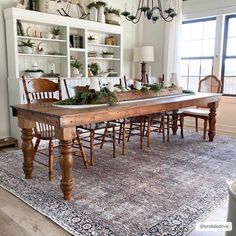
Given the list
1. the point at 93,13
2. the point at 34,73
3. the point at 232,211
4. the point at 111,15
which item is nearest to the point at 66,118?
the point at 232,211

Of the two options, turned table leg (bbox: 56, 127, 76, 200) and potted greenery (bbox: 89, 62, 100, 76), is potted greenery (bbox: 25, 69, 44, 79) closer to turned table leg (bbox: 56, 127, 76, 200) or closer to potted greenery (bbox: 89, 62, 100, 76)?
potted greenery (bbox: 89, 62, 100, 76)

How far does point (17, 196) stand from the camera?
7.91 feet

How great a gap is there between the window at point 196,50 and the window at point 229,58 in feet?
0.82

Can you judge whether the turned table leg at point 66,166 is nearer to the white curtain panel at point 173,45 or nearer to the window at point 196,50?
the white curtain panel at point 173,45

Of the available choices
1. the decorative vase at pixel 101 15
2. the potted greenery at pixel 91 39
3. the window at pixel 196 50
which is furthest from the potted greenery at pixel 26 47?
the window at pixel 196 50

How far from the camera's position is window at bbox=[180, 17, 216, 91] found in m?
5.29

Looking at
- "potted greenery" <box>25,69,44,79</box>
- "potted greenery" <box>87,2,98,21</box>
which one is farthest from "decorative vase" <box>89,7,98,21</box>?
"potted greenery" <box>25,69,44,79</box>

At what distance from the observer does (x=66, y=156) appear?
7.28 ft

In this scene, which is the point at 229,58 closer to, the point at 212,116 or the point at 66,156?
the point at 212,116

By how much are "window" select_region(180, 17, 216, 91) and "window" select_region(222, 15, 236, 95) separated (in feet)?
0.82

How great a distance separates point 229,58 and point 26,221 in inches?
179

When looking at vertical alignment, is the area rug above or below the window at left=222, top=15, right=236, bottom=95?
below

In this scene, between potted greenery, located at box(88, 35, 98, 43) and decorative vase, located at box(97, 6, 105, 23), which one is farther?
potted greenery, located at box(88, 35, 98, 43)

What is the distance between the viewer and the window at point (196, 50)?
5.29m
